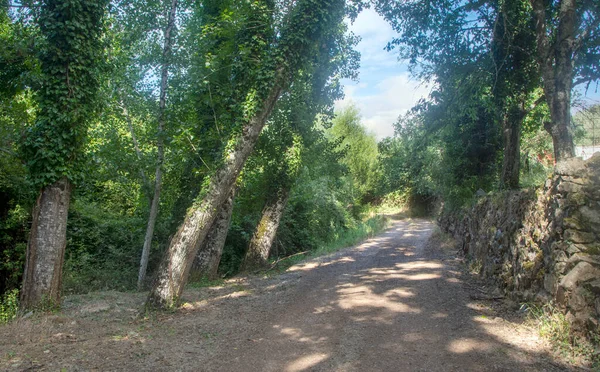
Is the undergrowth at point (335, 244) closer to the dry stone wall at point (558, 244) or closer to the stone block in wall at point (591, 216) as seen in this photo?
the dry stone wall at point (558, 244)

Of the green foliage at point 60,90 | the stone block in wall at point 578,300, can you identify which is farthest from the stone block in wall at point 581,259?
the green foliage at point 60,90

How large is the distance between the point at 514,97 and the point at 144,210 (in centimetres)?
1235

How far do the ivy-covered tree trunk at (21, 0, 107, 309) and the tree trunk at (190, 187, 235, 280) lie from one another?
452 cm

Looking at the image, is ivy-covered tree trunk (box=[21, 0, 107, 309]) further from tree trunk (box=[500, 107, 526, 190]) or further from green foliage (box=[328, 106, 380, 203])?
green foliage (box=[328, 106, 380, 203])

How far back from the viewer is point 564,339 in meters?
5.16

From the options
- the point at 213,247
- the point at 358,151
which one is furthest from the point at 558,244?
the point at 358,151

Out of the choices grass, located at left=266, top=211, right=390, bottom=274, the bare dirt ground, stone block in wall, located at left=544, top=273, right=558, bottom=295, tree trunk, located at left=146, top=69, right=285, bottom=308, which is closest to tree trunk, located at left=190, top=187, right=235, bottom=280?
grass, located at left=266, top=211, right=390, bottom=274

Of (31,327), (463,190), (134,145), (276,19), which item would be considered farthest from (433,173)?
(31,327)

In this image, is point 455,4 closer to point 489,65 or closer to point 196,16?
point 489,65

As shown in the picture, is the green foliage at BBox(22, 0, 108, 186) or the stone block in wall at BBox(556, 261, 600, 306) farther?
the green foliage at BBox(22, 0, 108, 186)

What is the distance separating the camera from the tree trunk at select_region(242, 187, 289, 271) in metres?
13.7

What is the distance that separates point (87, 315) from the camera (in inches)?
283

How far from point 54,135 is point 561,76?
10030 mm

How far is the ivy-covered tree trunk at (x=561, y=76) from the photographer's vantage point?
8.72 meters
